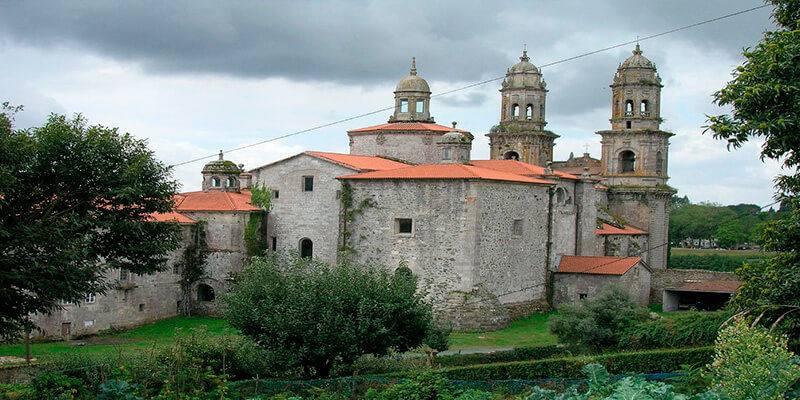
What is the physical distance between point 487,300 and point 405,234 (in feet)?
15.1

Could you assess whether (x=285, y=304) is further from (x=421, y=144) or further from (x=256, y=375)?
(x=421, y=144)

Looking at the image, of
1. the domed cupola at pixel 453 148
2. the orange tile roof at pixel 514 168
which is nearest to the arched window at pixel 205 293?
the domed cupola at pixel 453 148

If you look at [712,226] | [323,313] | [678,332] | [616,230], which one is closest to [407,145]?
[616,230]

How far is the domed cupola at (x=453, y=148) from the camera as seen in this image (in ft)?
133

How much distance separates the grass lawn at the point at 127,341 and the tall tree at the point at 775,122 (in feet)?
55.4

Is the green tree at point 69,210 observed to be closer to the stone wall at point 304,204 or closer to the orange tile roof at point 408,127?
the stone wall at point 304,204

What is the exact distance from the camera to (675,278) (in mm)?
48594

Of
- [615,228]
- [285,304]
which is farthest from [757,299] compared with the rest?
[615,228]

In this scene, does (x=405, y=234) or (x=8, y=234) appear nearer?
(x=8, y=234)

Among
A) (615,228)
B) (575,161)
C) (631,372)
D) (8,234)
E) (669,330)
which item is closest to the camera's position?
(8,234)

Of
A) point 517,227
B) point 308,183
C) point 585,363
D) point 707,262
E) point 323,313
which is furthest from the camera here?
point 707,262

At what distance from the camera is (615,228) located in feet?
171

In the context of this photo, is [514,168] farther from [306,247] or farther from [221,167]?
[221,167]

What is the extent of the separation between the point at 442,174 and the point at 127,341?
14.5 meters
